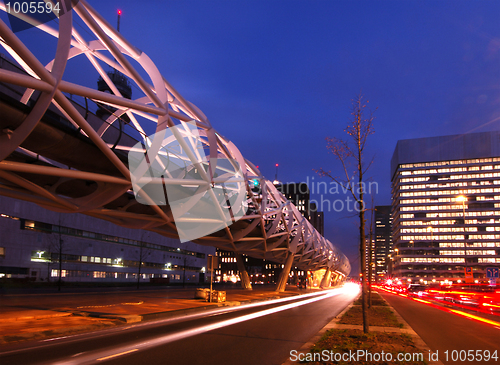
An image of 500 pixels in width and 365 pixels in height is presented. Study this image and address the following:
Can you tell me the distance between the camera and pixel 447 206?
525 feet

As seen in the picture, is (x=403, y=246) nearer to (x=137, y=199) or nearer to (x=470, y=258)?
(x=470, y=258)

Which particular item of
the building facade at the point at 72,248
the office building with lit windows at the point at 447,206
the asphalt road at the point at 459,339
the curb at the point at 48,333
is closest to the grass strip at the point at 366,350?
the asphalt road at the point at 459,339

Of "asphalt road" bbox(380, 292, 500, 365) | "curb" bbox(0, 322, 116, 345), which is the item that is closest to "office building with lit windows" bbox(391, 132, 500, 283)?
"asphalt road" bbox(380, 292, 500, 365)

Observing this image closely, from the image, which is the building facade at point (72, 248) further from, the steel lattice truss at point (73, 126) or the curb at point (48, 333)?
the curb at point (48, 333)

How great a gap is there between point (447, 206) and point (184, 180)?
6480 inches

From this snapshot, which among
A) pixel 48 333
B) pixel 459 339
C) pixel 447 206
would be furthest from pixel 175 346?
pixel 447 206

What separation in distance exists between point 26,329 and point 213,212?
14985 millimetres

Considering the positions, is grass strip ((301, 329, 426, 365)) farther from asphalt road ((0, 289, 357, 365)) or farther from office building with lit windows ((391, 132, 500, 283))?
office building with lit windows ((391, 132, 500, 283))

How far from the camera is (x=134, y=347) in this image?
33.2 feet

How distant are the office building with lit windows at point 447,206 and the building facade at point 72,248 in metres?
99.6

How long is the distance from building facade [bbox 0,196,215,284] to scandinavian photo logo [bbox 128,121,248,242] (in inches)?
1075

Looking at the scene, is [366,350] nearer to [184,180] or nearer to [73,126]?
[184,180]

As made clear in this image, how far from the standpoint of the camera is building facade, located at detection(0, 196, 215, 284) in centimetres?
5016

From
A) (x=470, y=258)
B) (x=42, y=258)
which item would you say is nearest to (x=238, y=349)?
(x=42, y=258)
